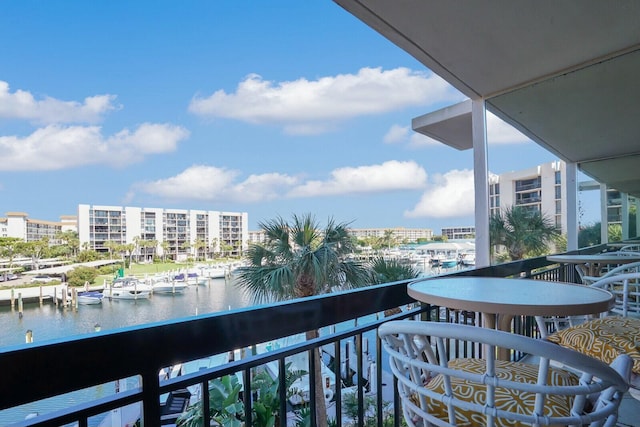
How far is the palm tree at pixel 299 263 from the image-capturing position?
7102 millimetres

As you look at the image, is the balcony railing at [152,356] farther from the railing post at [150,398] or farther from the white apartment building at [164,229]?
the white apartment building at [164,229]

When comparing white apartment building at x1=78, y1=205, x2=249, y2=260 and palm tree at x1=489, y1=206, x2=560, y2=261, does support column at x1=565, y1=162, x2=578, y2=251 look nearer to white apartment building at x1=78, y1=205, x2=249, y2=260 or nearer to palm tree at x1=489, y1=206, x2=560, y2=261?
palm tree at x1=489, y1=206, x2=560, y2=261

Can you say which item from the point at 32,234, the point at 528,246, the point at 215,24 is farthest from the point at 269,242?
the point at 215,24

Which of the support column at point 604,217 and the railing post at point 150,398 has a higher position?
the support column at point 604,217

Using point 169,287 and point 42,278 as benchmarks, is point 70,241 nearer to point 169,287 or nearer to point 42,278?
point 42,278

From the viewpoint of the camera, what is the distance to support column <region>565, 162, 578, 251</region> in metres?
4.23

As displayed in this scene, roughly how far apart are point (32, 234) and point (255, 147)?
28.1m

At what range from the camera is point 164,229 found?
13953 mm

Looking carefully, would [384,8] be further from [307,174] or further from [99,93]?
[307,174]

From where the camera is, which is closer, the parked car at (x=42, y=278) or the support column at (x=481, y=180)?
the support column at (x=481, y=180)

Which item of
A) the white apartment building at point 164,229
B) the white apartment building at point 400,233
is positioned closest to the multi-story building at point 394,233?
the white apartment building at point 400,233

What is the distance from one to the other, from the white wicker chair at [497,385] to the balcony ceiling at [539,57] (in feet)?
5.95

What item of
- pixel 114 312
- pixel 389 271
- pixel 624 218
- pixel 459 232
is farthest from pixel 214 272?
pixel 624 218

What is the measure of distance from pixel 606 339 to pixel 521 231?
2789 mm
